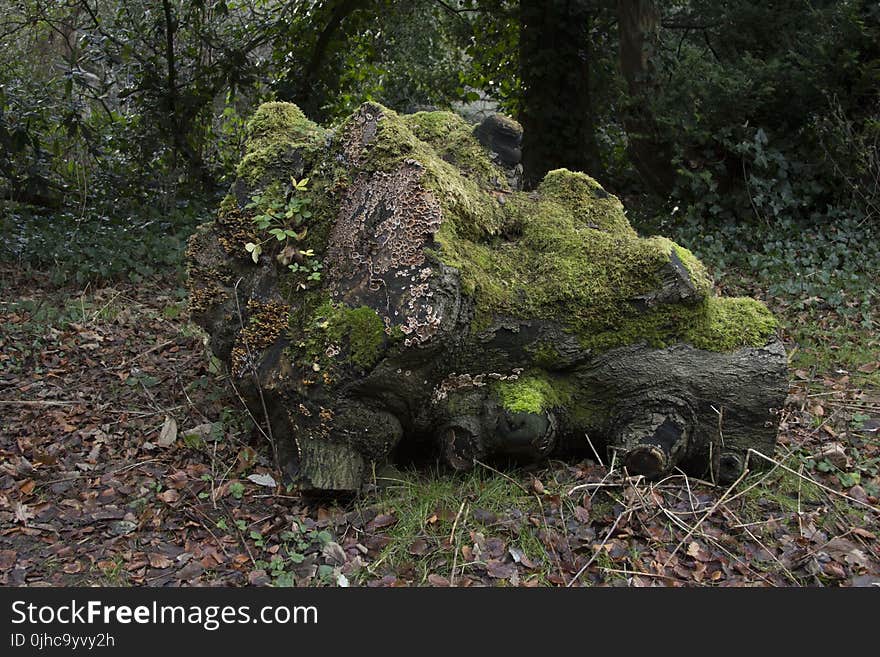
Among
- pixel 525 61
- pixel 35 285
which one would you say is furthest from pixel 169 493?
pixel 525 61

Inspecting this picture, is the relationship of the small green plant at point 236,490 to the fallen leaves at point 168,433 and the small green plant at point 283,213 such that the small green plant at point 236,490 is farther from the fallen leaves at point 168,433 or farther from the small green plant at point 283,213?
the small green plant at point 283,213

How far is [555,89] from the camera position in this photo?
1087cm

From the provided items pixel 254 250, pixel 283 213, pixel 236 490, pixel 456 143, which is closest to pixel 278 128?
pixel 283 213

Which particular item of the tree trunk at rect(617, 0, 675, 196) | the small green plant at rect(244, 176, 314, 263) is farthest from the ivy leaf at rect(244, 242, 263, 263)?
the tree trunk at rect(617, 0, 675, 196)

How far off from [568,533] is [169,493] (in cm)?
218

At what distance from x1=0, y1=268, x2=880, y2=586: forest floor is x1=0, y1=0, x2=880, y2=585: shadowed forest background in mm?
18

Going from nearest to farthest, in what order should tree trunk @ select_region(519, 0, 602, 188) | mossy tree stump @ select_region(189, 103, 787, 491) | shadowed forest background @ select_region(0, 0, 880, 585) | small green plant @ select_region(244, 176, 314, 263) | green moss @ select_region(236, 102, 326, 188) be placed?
1. shadowed forest background @ select_region(0, 0, 880, 585)
2. mossy tree stump @ select_region(189, 103, 787, 491)
3. small green plant @ select_region(244, 176, 314, 263)
4. green moss @ select_region(236, 102, 326, 188)
5. tree trunk @ select_region(519, 0, 602, 188)

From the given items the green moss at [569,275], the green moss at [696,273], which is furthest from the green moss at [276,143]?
the green moss at [696,273]

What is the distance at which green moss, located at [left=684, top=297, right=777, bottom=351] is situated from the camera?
4410mm

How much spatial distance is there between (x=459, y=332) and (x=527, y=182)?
633 cm

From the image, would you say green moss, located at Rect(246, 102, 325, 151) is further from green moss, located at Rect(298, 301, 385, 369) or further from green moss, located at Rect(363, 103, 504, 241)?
green moss, located at Rect(298, 301, 385, 369)

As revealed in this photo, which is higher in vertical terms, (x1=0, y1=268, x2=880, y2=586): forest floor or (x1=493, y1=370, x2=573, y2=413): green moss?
(x1=493, y1=370, x2=573, y2=413): green moss

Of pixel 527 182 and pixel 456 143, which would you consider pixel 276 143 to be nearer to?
pixel 456 143

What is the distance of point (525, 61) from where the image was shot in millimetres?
10828
